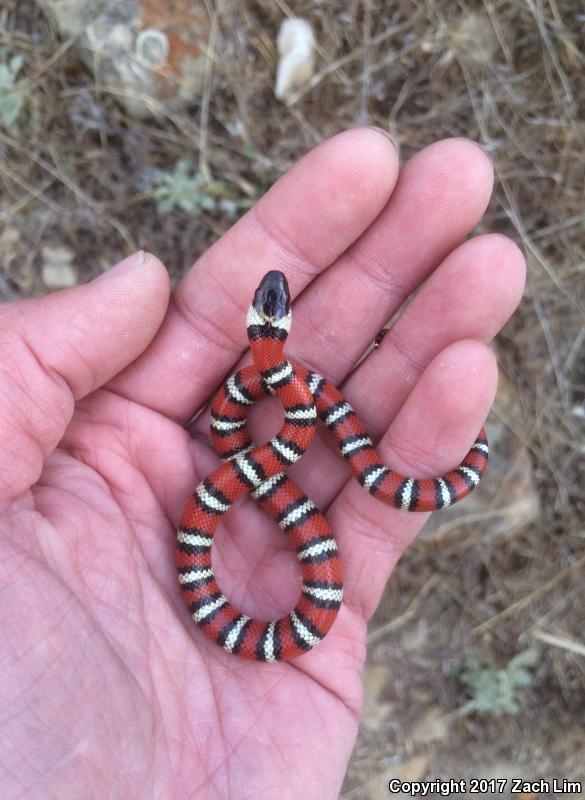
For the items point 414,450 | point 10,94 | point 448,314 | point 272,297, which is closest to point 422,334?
point 448,314

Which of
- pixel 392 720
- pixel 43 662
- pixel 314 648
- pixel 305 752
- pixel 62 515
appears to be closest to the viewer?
pixel 43 662

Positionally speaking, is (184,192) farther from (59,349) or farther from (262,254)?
(59,349)

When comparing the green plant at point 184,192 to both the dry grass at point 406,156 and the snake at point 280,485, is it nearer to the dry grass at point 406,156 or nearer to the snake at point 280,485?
the dry grass at point 406,156

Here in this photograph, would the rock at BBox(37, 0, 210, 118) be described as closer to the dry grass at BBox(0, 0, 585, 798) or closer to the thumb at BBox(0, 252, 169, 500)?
the dry grass at BBox(0, 0, 585, 798)

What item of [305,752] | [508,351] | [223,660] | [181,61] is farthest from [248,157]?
[305,752]

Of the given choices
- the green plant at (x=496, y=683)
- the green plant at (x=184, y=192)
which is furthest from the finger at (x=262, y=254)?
the green plant at (x=496, y=683)

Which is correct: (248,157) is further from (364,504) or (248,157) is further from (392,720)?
(392,720)

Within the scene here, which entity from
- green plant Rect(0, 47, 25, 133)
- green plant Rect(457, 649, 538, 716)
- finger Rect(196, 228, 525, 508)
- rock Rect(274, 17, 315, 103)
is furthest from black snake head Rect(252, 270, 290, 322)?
green plant Rect(457, 649, 538, 716)

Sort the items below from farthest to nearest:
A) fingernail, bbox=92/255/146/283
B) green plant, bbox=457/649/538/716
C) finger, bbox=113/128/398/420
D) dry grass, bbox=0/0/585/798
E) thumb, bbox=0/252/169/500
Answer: dry grass, bbox=0/0/585/798, green plant, bbox=457/649/538/716, finger, bbox=113/128/398/420, fingernail, bbox=92/255/146/283, thumb, bbox=0/252/169/500
